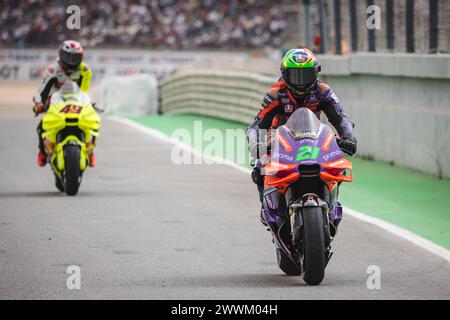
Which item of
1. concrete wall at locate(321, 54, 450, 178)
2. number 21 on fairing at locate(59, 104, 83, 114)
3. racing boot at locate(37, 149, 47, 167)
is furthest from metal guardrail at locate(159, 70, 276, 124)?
number 21 on fairing at locate(59, 104, 83, 114)

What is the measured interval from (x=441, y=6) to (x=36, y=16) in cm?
3725

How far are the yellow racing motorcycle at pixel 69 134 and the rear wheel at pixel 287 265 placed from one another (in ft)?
18.3

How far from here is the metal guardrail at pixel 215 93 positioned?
86.2 ft

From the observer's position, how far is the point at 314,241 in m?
8.05

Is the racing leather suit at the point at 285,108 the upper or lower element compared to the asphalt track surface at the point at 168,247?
upper

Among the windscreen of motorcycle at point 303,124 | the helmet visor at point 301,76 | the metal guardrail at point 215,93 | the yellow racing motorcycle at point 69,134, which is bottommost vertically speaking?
the metal guardrail at point 215,93

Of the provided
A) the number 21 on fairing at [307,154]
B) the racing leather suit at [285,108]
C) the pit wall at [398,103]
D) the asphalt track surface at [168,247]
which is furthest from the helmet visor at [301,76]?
the pit wall at [398,103]

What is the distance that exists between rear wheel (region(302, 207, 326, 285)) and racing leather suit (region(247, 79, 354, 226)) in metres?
0.83

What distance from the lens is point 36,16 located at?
170 feet

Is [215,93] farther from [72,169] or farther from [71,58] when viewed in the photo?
[72,169]

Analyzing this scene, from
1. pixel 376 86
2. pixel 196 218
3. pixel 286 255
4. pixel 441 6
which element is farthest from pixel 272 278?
pixel 376 86

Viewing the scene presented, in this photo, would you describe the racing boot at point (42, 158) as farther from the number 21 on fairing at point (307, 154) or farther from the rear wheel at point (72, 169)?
the number 21 on fairing at point (307, 154)

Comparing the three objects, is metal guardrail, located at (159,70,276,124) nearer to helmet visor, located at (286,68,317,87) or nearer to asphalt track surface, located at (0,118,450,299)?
asphalt track surface, located at (0,118,450,299)
